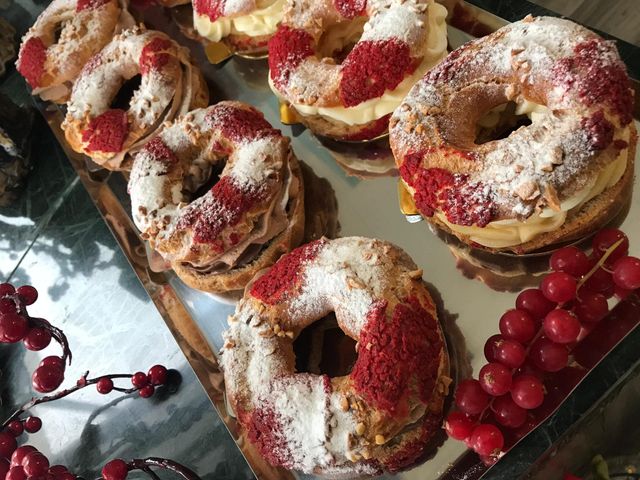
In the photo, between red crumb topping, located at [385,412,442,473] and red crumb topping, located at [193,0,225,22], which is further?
red crumb topping, located at [193,0,225,22]

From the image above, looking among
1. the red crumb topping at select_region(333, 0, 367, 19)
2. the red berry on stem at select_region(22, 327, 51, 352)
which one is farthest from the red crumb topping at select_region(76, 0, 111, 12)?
the red berry on stem at select_region(22, 327, 51, 352)

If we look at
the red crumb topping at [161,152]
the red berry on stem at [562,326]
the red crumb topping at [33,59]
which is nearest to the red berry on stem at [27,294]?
the red crumb topping at [161,152]

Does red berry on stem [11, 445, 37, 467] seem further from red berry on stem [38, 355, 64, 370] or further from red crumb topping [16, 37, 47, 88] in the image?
red crumb topping [16, 37, 47, 88]

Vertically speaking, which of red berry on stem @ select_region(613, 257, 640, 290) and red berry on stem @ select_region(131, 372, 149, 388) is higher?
red berry on stem @ select_region(613, 257, 640, 290)

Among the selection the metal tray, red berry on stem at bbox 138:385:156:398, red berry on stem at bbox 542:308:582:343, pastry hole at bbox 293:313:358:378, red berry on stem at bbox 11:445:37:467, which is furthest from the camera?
red berry on stem at bbox 138:385:156:398

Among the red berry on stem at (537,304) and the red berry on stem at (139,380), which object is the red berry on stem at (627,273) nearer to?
the red berry on stem at (537,304)

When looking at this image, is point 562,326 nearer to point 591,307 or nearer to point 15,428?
point 591,307

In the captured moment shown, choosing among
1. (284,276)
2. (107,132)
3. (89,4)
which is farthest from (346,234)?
(89,4)

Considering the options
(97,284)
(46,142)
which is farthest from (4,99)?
(97,284)
